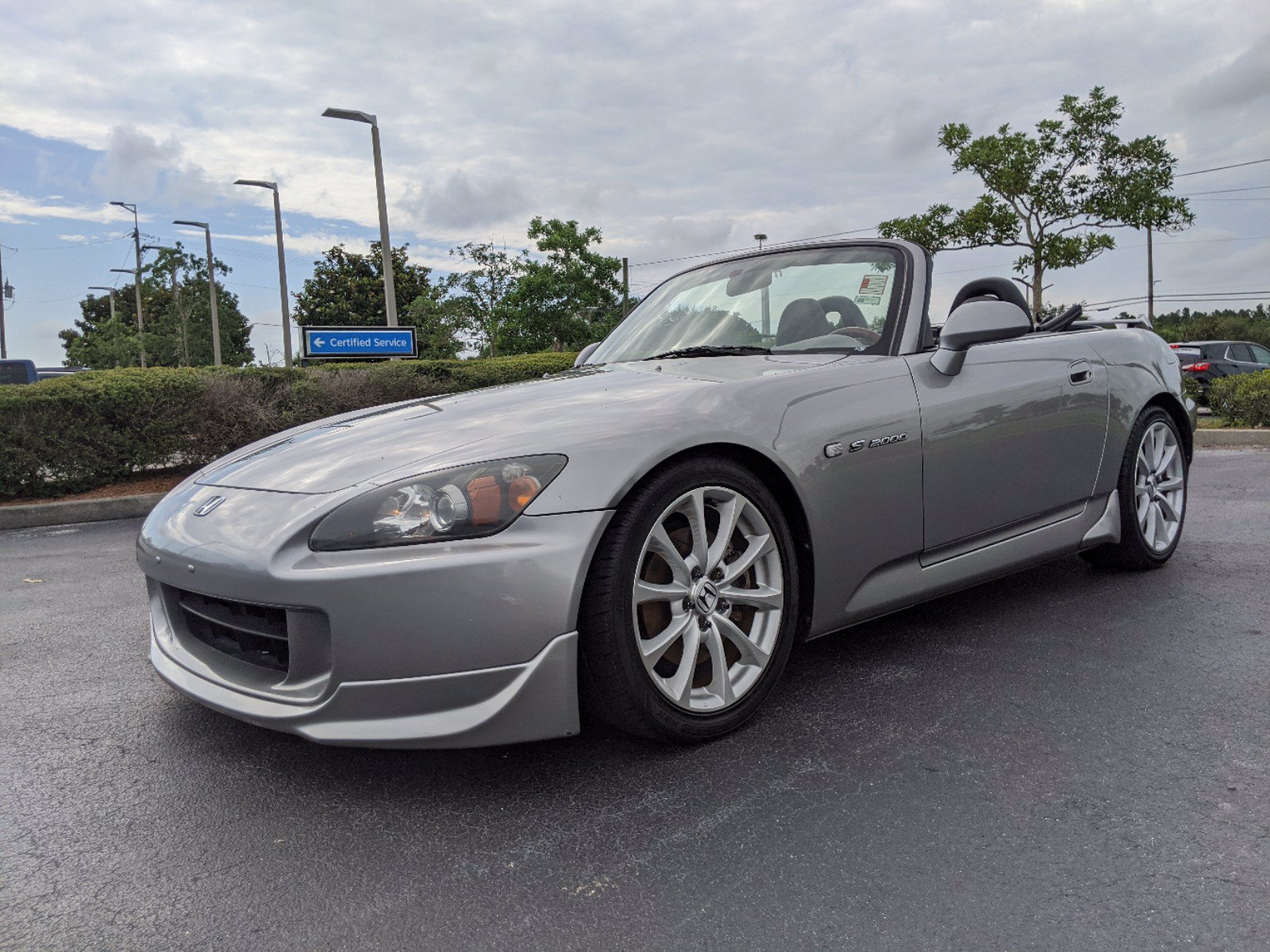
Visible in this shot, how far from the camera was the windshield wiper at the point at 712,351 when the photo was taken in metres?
3.29

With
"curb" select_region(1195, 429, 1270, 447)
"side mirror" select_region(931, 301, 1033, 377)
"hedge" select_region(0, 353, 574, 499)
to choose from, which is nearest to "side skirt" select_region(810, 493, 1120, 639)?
"side mirror" select_region(931, 301, 1033, 377)

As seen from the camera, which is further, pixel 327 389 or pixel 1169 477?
pixel 327 389

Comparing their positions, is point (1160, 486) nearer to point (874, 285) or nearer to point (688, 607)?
point (874, 285)

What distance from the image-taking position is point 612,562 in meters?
2.21

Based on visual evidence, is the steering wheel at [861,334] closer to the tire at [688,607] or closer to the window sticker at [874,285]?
the window sticker at [874,285]

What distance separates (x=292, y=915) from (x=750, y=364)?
200 centimetres

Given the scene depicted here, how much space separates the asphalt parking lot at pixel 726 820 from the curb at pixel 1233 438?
836cm

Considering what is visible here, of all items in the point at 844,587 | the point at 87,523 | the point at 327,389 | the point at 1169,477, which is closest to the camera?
the point at 844,587

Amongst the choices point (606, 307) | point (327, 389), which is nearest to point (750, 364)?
point (327, 389)

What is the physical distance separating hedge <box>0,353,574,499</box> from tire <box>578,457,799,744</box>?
6.36m

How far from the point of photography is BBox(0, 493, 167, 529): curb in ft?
25.4

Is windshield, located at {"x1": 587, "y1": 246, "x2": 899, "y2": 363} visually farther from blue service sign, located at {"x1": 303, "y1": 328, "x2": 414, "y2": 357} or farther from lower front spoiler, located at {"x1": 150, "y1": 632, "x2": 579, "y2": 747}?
blue service sign, located at {"x1": 303, "y1": 328, "x2": 414, "y2": 357}

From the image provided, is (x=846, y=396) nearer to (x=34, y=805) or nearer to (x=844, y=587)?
(x=844, y=587)

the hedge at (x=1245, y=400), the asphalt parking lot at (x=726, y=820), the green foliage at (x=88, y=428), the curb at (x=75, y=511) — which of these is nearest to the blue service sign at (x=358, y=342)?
the green foliage at (x=88, y=428)
